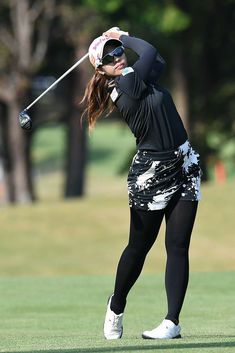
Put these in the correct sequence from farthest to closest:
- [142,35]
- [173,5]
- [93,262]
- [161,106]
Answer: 1. [142,35]
2. [173,5]
3. [93,262]
4. [161,106]

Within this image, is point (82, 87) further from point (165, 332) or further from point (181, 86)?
point (165, 332)

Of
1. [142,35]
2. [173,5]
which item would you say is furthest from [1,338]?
[142,35]

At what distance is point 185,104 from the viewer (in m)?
31.3

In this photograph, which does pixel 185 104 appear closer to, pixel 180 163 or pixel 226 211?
pixel 226 211

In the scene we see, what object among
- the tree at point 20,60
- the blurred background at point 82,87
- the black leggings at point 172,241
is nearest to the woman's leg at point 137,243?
the black leggings at point 172,241

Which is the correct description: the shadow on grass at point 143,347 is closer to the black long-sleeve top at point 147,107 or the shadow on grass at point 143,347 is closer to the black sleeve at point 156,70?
the black long-sleeve top at point 147,107

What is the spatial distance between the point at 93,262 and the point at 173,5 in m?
11.4

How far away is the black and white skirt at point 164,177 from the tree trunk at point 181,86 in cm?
2287

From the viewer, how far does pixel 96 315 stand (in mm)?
10320

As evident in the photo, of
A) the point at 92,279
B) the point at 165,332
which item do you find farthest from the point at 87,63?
the point at 165,332

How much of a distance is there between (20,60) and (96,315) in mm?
23987

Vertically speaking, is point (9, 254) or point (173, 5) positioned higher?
point (173, 5)

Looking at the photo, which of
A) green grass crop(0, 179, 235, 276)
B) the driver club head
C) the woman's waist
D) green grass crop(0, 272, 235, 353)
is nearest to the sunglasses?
the woman's waist

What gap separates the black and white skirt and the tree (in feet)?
83.6
